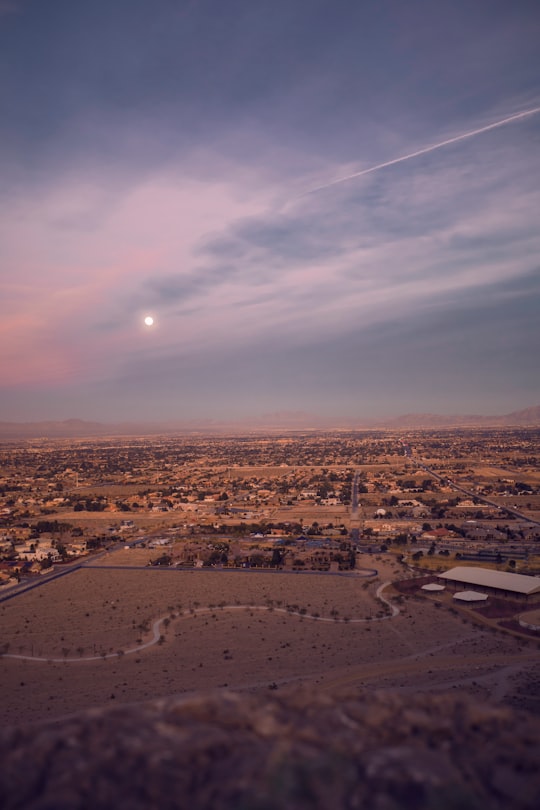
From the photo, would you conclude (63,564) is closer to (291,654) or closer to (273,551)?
(273,551)

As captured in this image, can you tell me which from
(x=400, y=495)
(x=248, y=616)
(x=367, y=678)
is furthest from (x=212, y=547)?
(x=400, y=495)

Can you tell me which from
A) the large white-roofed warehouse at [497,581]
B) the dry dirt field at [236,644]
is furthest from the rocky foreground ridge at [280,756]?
the large white-roofed warehouse at [497,581]

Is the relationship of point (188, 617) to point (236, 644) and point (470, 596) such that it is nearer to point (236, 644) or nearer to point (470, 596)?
point (236, 644)

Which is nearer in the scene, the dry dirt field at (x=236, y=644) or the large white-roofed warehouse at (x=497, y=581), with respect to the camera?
the dry dirt field at (x=236, y=644)

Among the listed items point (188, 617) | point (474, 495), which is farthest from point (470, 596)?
point (474, 495)

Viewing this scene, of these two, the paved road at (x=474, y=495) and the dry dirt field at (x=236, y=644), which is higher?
the dry dirt field at (x=236, y=644)

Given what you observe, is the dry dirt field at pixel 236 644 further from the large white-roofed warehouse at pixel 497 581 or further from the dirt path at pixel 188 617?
the large white-roofed warehouse at pixel 497 581

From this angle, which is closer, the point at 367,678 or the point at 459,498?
the point at 367,678
